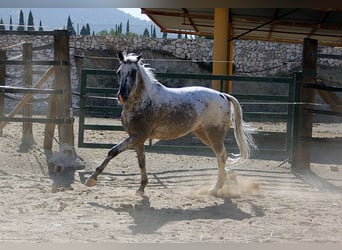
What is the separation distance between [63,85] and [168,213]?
2568mm

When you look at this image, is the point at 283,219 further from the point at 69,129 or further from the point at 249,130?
the point at 69,129

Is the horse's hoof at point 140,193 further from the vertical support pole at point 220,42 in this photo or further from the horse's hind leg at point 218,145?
the vertical support pole at point 220,42

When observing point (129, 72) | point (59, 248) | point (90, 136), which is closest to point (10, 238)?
point (59, 248)

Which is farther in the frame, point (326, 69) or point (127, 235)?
point (326, 69)

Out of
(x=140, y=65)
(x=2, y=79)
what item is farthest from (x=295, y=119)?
(x=2, y=79)

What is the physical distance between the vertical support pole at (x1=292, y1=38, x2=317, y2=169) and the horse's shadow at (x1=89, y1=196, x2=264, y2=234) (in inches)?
89.4

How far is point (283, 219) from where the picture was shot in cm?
366

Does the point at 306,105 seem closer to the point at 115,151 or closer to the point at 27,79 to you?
the point at 115,151

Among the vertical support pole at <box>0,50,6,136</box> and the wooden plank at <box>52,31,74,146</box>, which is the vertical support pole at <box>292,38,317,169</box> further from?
the vertical support pole at <box>0,50,6,136</box>

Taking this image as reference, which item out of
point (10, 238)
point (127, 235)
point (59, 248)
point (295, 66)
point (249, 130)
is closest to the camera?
point (59, 248)

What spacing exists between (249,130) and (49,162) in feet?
6.82

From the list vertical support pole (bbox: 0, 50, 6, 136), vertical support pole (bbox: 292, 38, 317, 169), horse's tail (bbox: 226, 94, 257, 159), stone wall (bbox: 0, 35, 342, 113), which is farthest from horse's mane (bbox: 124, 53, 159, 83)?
stone wall (bbox: 0, 35, 342, 113)

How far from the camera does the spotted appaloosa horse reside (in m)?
4.16

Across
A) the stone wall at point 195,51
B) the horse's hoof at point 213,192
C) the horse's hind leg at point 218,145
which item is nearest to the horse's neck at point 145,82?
the horse's hind leg at point 218,145
